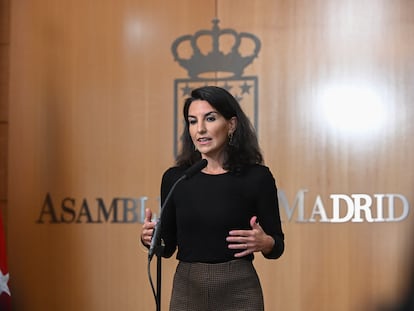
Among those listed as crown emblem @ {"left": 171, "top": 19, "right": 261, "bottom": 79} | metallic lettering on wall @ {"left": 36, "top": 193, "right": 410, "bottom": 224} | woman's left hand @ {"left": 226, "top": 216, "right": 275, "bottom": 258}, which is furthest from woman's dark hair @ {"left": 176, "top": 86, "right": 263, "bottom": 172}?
crown emblem @ {"left": 171, "top": 19, "right": 261, "bottom": 79}

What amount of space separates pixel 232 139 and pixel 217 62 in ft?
7.82

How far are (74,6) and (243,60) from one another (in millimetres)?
1174

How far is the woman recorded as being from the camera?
2197 mm

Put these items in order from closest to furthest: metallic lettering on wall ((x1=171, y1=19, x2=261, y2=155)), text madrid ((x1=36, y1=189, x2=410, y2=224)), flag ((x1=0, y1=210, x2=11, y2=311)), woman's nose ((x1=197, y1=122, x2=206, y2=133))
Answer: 1. woman's nose ((x1=197, y1=122, x2=206, y2=133))
2. flag ((x1=0, y1=210, x2=11, y2=311))
3. text madrid ((x1=36, y1=189, x2=410, y2=224))
4. metallic lettering on wall ((x1=171, y1=19, x2=261, y2=155))

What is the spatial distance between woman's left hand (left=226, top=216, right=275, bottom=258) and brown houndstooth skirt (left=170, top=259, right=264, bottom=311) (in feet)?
0.20

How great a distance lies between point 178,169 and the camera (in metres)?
2.47

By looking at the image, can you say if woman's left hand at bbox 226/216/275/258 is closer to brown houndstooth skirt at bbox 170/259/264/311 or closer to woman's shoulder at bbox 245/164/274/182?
brown houndstooth skirt at bbox 170/259/264/311

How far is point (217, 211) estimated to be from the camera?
2254mm

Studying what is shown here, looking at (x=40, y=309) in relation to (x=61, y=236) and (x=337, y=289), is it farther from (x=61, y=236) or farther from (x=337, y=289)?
(x=337, y=289)

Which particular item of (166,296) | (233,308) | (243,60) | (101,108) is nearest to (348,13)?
(243,60)

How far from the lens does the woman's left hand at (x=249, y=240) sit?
85.4 inches

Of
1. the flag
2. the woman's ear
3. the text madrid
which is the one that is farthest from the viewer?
the text madrid

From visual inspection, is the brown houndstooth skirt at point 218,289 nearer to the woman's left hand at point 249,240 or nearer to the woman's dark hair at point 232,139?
the woman's left hand at point 249,240

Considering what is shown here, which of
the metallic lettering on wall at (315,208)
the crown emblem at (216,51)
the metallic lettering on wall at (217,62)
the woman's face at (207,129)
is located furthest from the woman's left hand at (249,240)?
the crown emblem at (216,51)
